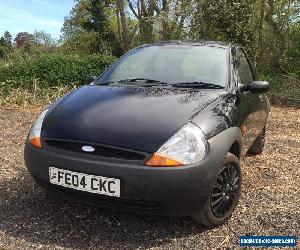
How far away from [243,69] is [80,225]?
2.54 meters

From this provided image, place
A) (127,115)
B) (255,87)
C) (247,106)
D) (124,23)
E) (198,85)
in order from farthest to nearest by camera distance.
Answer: (124,23), (247,106), (255,87), (198,85), (127,115)

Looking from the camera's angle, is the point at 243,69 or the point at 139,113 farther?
the point at 243,69

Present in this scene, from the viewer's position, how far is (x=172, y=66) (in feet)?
14.1

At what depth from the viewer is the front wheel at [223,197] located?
329 centimetres

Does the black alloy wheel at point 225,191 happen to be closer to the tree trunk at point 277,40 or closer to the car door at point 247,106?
the car door at point 247,106

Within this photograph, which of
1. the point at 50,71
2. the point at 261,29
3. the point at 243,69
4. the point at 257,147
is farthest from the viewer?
the point at 261,29

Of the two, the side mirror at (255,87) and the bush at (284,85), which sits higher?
the side mirror at (255,87)

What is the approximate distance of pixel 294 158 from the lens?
573 centimetres

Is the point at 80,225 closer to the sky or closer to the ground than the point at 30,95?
closer to the ground

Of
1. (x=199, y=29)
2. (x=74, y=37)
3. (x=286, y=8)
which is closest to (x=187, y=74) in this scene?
(x=199, y=29)

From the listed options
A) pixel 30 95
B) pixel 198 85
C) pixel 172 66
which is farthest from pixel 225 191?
pixel 30 95

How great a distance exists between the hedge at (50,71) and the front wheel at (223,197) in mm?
7961

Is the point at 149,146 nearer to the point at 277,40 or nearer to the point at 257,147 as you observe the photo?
the point at 257,147

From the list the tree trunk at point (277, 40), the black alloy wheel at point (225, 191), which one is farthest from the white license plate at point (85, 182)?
the tree trunk at point (277, 40)
